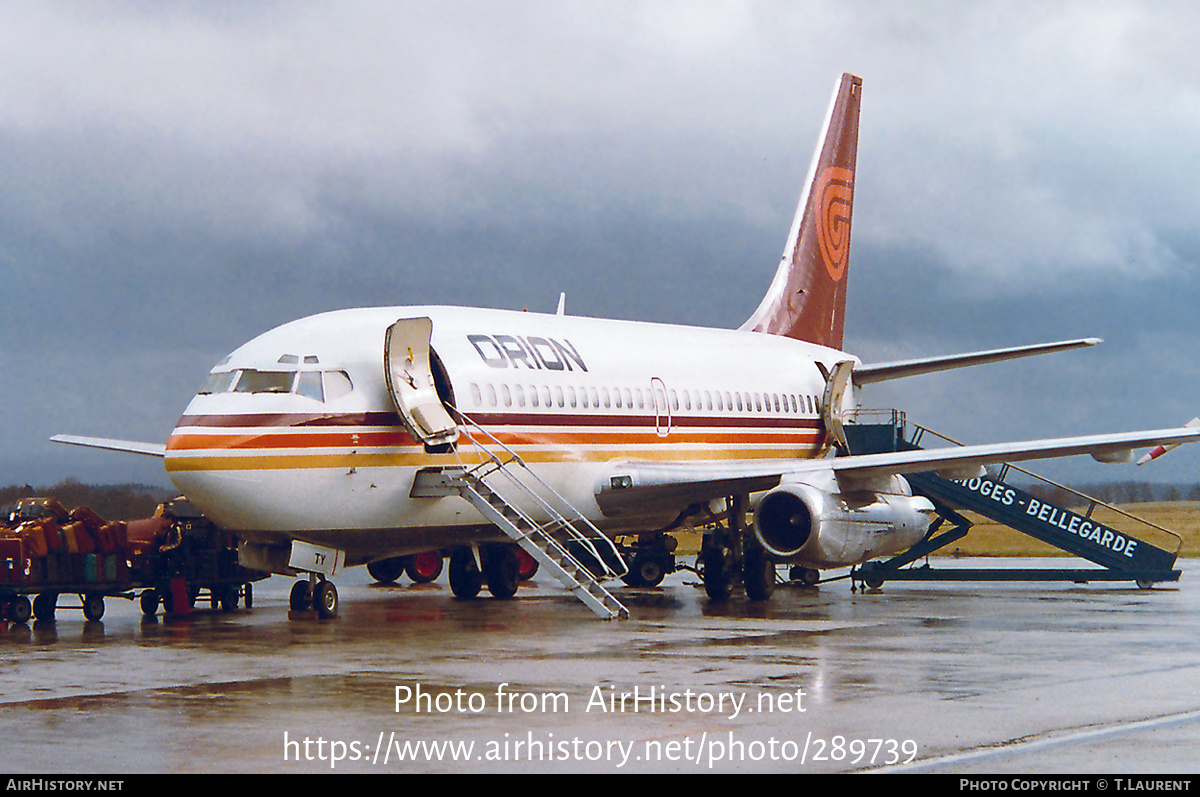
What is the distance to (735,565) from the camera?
22812mm

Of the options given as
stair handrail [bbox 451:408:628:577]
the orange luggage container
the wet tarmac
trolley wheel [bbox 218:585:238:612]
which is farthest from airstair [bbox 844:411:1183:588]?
the orange luggage container

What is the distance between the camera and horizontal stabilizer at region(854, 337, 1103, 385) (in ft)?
81.7

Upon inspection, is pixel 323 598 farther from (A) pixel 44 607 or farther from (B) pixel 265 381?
(A) pixel 44 607

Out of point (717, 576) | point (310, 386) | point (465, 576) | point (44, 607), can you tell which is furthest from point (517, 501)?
point (44, 607)

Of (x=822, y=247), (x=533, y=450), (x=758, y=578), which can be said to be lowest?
(x=758, y=578)

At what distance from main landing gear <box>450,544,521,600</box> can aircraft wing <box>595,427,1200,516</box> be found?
275 centimetres

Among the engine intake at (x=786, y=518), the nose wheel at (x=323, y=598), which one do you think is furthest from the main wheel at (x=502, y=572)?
the engine intake at (x=786, y=518)

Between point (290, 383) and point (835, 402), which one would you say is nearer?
point (290, 383)

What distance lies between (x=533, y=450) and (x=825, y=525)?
14.0ft

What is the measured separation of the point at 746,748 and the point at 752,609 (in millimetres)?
12394

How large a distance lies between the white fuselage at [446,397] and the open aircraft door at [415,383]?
0.75 feet

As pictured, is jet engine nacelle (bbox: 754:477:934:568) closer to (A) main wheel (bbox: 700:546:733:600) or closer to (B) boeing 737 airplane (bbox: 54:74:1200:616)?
(B) boeing 737 airplane (bbox: 54:74:1200:616)
